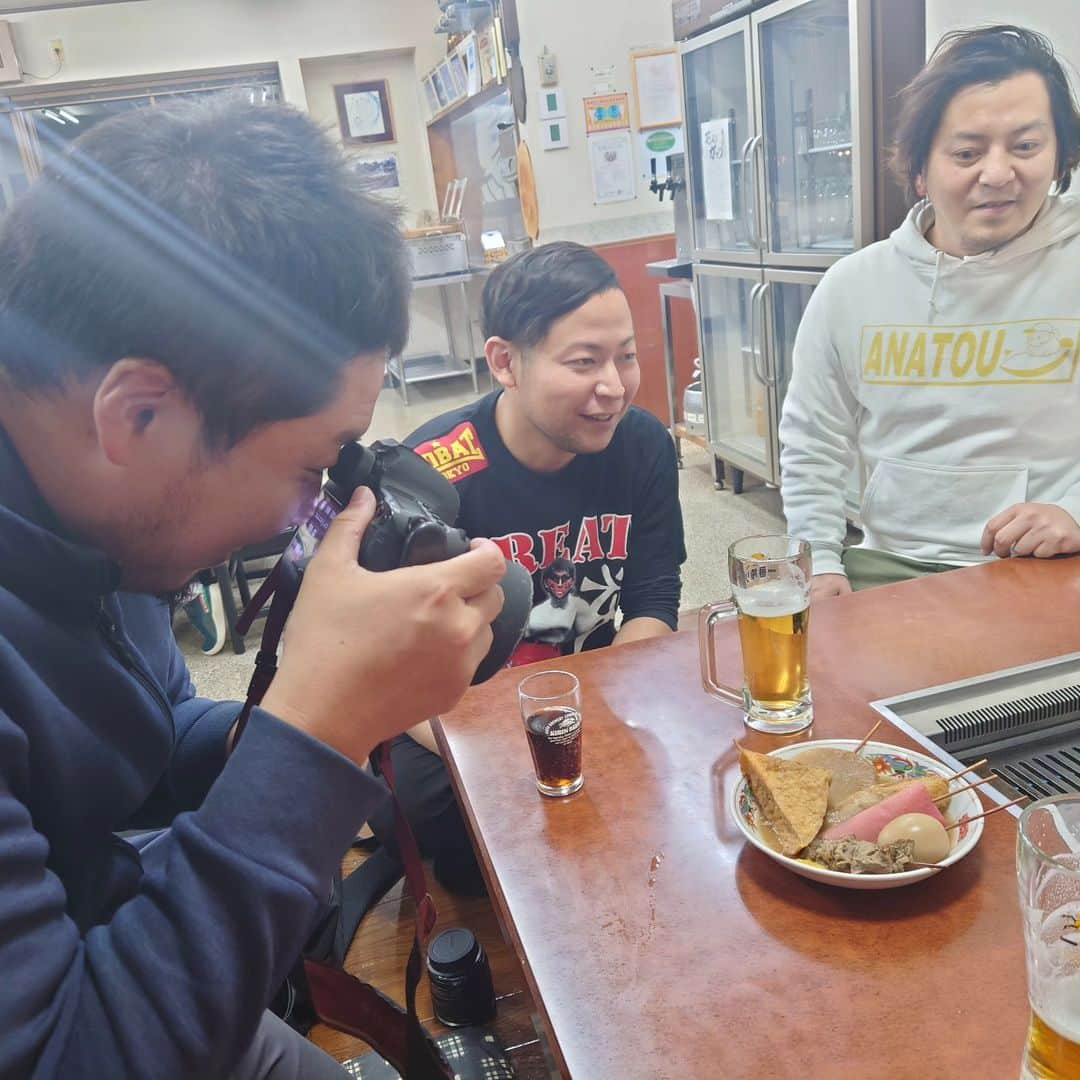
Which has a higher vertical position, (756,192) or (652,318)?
(756,192)

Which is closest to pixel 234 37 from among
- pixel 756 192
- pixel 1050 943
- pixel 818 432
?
pixel 756 192

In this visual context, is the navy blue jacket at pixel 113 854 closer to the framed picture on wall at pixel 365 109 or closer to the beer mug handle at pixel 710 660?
the beer mug handle at pixel 710 660

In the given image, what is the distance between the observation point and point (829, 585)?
1.48 metres

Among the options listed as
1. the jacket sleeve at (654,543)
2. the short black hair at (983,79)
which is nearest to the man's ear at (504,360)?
the jacket sleeve at (654,543)

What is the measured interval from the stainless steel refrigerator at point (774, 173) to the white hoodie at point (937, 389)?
1034 millimetres

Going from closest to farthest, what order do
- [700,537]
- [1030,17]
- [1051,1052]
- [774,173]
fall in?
[1051,1052], [1030,17], [774,173], [700,537]

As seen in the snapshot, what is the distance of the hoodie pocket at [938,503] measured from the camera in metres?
1.57

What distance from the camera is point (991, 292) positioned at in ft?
5.14

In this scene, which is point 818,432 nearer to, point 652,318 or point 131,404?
point 131,404

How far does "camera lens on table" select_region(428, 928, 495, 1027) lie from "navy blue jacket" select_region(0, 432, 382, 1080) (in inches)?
21.4

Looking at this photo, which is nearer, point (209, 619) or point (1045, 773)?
point (1045, 773)

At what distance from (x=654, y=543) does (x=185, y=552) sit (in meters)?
1.04

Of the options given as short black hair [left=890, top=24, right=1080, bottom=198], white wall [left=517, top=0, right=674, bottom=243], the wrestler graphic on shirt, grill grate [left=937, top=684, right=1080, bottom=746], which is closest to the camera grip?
grill grate [left=937, top=684, right=1080, bottom=746]

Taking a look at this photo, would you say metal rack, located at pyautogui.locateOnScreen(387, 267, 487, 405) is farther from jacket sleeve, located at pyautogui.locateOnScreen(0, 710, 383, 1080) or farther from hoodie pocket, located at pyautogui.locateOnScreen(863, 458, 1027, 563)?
jacket sleeve, located at pyautogui.locateOnScreen(0, 710, 383, 1080)
